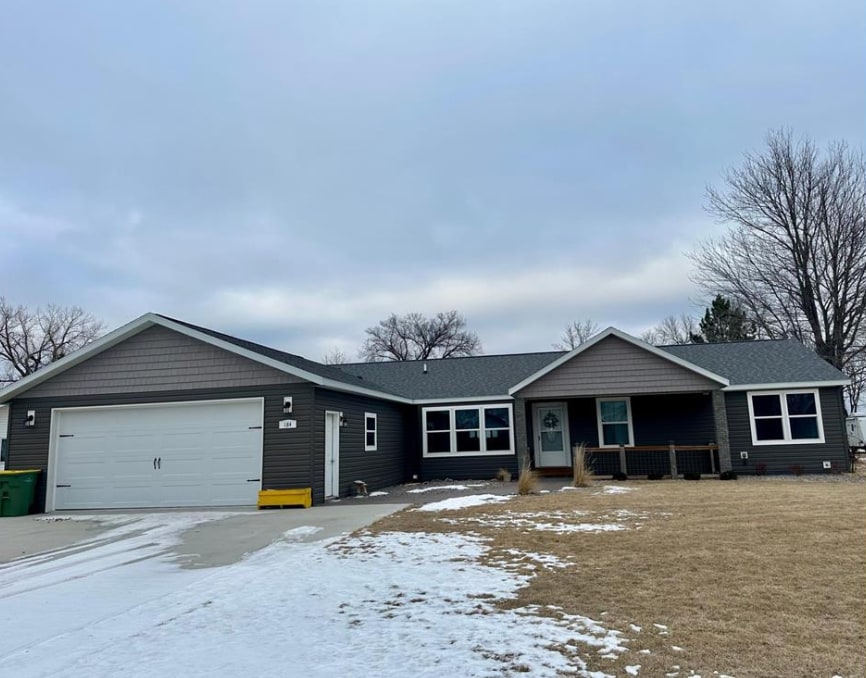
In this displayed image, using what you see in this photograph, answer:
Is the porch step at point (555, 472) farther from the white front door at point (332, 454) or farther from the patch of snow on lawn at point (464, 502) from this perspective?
the white front door at point (332, 454)

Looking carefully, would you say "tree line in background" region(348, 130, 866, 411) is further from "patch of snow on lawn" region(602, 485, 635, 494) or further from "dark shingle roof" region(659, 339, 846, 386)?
"patch of snow on lawn" region(602, 485, 635, 494)

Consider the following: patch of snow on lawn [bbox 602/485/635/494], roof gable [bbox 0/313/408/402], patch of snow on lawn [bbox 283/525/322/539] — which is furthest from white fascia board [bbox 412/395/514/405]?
patch of snow on lawn [bbox 283/525/322/539]

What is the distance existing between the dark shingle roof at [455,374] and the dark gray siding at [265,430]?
626 centimetres

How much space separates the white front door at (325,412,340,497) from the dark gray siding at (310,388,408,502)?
158mm

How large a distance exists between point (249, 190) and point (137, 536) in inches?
360

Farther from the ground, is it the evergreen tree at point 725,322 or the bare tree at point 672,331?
the bare tree at point 672,331

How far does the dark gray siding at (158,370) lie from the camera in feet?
41.9

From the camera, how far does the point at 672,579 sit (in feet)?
17.3

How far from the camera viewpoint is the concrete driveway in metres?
7.74

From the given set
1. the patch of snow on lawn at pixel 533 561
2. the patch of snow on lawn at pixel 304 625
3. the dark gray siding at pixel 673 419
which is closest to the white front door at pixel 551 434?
the dark gray siding at pixel 673 419

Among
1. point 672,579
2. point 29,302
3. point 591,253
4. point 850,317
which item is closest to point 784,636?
point 672,579

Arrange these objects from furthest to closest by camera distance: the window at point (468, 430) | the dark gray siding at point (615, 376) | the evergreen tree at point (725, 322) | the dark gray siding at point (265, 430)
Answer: the evergreen tree at point (725, 322) < the window at point (468, 430) < the dark gray siding at point (615, 376) < the dark gray siding at point (265, 430)

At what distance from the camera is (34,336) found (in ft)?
127

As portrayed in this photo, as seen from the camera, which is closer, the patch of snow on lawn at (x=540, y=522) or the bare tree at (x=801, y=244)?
the patch of snow on lawn at (x=540, y=522)
